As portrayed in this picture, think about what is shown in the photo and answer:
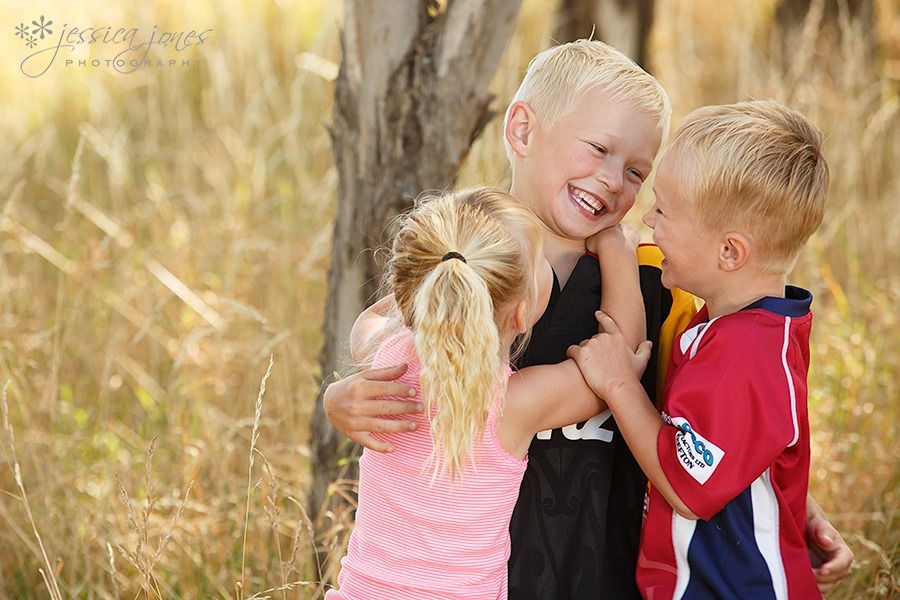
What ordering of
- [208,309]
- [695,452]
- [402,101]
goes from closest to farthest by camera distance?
[695,452], [402,101], [208,309]

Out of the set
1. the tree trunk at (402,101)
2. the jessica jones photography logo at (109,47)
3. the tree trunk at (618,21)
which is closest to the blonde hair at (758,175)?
the tree trunk at (402,101)

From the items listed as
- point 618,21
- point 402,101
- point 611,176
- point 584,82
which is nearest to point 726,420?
point 611,176

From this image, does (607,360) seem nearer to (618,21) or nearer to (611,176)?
(611,176)

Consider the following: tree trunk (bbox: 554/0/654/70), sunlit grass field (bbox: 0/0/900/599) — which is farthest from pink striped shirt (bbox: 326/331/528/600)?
tree trunk (bbox: 554/0/654/70)

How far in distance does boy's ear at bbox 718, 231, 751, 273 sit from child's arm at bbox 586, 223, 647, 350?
0.53 ft

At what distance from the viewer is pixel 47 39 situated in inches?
211

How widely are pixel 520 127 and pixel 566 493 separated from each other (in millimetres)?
730

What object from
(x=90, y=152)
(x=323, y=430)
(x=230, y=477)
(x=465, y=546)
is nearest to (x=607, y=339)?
(x=465, y=546)

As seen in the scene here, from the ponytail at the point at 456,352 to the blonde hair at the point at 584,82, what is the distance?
1.70 feet

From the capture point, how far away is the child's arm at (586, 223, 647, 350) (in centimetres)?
186

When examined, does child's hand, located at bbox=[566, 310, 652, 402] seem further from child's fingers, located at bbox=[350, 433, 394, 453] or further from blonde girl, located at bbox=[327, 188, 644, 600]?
child's fingers, located at bbox=[350, 433, 394, 453]

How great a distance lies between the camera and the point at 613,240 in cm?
193

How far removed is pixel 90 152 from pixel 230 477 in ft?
8.27

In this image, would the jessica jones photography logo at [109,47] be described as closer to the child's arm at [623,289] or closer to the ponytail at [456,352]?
the child's arm at [623,289]
